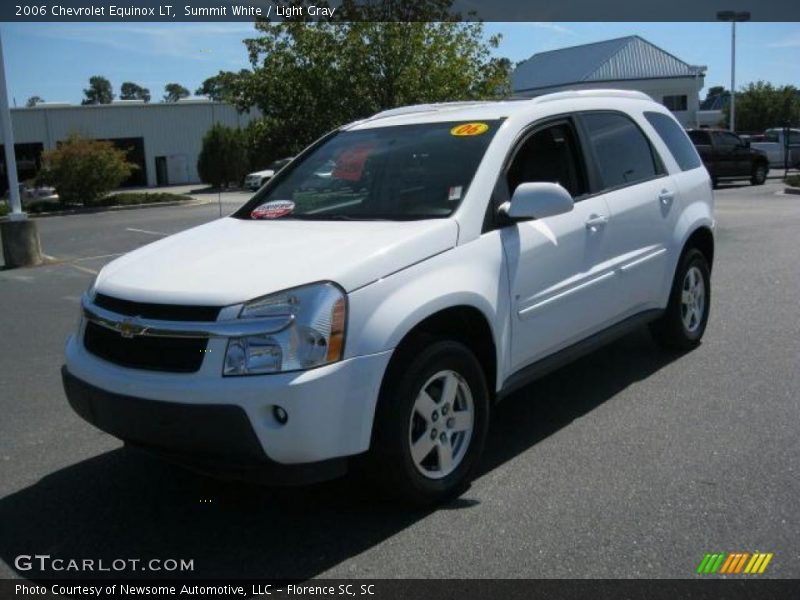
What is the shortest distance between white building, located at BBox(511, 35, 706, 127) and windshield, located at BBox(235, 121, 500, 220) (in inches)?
2025

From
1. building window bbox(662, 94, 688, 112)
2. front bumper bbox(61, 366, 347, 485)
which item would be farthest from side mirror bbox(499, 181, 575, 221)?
building window bbox(662, 94, 688, 112)

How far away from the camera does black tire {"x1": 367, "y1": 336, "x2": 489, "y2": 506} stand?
3492mm

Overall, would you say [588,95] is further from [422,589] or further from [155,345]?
[422,589]

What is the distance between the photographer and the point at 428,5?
13617 mm

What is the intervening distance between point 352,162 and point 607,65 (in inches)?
2359

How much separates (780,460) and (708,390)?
1177 mm

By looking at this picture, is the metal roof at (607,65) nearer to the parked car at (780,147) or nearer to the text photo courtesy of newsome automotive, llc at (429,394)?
the parked car at (780,147)

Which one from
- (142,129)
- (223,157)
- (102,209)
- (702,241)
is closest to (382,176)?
(702,241)

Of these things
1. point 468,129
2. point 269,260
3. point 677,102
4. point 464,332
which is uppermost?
point 677,102

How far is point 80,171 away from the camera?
29.1 metres

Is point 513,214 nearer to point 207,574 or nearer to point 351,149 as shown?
point 351,149

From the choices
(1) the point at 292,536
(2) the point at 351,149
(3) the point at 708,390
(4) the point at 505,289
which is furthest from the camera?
(3) the point at 708,390

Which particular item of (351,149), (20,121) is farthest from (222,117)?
(351,149)

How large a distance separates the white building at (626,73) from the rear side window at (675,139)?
49.7 meters
